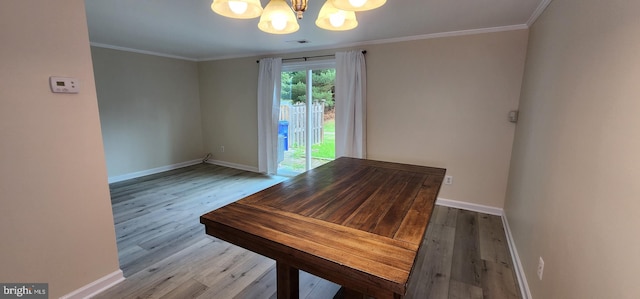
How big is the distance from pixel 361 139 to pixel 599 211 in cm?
A: 274

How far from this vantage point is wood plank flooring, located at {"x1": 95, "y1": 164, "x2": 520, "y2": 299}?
6.07ft

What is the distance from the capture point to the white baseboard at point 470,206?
123 inches

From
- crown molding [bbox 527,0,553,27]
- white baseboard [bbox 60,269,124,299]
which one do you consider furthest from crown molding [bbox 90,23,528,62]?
white baseboard [bbox 60,269,124,299]

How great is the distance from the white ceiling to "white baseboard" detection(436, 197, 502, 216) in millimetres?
2038

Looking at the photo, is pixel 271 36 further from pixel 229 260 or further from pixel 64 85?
pixel 229 260

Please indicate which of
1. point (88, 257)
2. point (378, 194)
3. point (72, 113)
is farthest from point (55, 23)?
point (378, 194)

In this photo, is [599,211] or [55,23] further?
[55,23]

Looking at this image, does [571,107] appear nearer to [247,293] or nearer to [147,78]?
[247,293]

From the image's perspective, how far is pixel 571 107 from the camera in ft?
4.48

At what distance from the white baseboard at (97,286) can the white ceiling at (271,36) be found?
7.22 feet

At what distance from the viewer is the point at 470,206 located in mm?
3236

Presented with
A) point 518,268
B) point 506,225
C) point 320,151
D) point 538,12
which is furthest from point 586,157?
point 320,151

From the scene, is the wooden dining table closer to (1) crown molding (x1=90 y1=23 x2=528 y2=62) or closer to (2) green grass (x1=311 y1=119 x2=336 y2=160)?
(1) crown molding (x1=90 y1=23 x2=528 y2=62)

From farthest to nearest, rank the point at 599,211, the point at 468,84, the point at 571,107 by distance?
the point at 468,84, the point at 571,107, the point at 599,211
